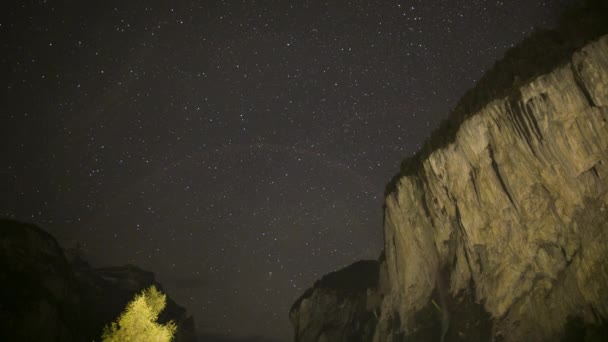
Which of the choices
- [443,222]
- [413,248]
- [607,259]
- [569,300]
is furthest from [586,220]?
[413,248]

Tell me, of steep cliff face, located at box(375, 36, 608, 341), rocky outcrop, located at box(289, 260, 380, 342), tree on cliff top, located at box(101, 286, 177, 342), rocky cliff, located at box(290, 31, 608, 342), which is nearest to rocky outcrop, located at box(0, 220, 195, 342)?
tree on cliff top, located at box(101, 286, 177, 342)

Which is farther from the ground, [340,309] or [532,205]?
[532,205]

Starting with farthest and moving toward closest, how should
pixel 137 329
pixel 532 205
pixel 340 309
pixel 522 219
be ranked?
pixel 340 309 → pixel 137 329 → pixel 522 219 → pixel 532 205

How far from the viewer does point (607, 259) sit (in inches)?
798

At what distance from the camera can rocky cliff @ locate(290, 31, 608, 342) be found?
21.5 metres

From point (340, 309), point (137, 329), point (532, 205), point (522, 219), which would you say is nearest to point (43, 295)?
point (137, 329)

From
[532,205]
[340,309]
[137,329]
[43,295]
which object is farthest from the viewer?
[340,309]

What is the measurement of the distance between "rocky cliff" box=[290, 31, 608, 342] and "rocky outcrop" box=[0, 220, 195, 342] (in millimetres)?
42567

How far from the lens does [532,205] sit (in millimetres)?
26000

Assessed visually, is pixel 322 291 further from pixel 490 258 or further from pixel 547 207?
pixel 547 207

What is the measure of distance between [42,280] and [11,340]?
14.2 metres

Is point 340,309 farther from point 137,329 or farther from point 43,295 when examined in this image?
point 43,295

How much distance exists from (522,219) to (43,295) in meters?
54.8

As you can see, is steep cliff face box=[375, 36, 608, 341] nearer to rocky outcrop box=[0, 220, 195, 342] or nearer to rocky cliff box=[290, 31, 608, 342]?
rocky cliff box=[290, 31, 608, 342]
